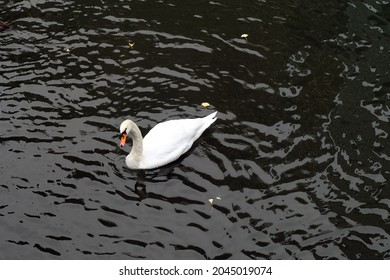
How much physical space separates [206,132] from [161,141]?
1205 millimetres

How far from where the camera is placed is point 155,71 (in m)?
12.4

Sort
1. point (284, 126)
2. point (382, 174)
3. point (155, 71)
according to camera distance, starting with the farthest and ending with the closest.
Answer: point (155, 71), point (284, 126), point (382, 174)

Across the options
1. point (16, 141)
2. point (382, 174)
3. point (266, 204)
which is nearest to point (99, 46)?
point (16, 141)

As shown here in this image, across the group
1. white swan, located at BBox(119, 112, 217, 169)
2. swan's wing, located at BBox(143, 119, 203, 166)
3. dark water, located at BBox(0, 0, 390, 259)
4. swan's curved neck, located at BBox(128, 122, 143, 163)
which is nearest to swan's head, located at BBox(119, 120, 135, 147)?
white swan, located at BBox(119, 112, 217, 169)

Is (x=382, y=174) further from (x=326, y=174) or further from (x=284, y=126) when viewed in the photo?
(x=284, y=126)

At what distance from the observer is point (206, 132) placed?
10.9 metres

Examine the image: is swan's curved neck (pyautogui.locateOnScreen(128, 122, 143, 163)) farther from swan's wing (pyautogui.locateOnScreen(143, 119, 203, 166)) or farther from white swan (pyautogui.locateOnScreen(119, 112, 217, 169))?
swan's wing (pyautogui.locateOnScreen(143, 119, 203, 166))

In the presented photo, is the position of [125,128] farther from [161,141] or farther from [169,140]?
[169,140]

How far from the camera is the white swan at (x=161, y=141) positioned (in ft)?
32.3

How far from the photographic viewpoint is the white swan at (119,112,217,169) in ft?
32.3

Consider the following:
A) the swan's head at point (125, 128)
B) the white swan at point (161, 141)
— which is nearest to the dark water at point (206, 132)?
the white swan at point (161, 141)

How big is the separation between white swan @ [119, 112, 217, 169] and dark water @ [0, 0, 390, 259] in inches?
9.0
